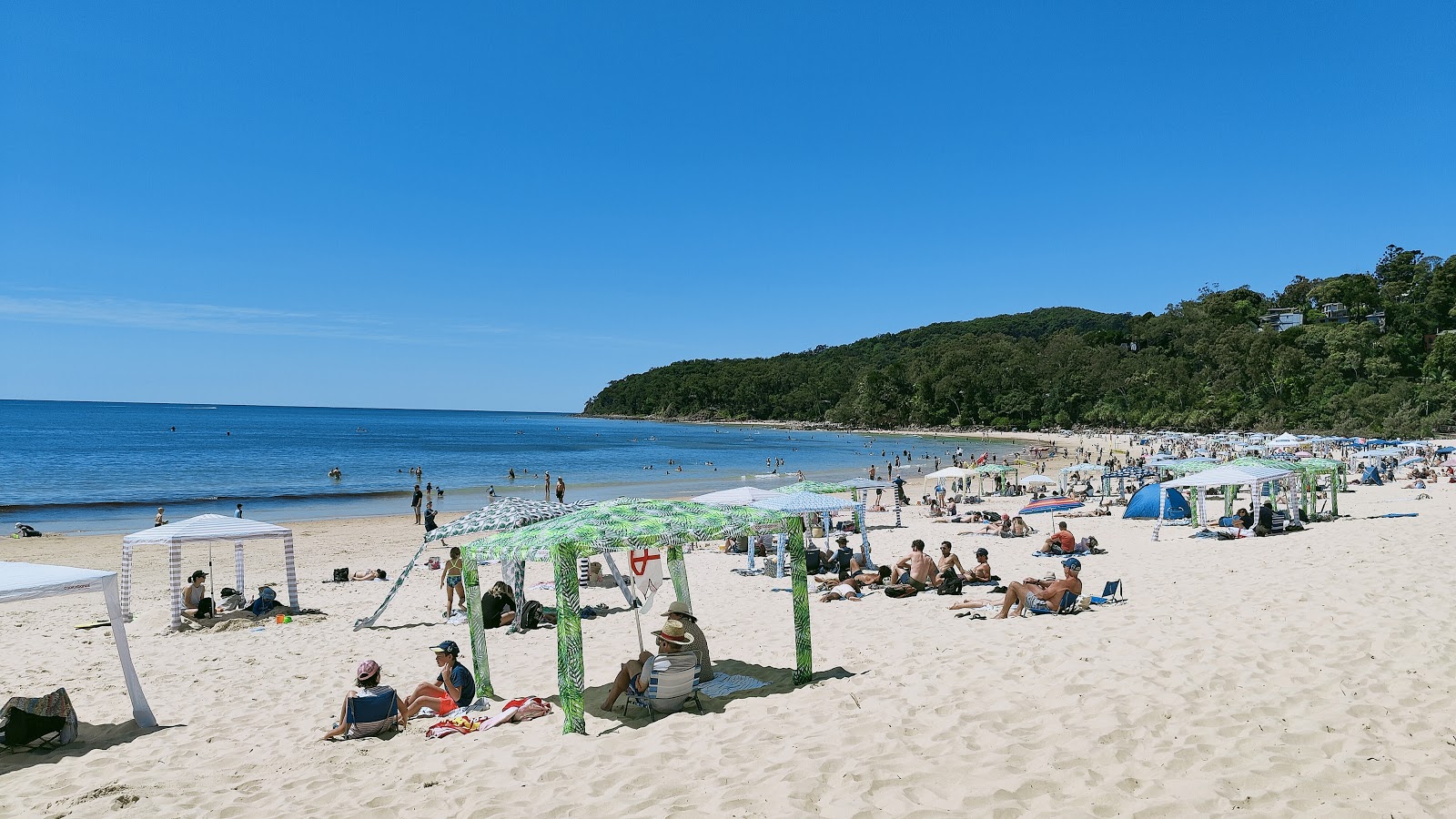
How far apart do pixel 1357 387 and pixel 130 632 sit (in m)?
82.2

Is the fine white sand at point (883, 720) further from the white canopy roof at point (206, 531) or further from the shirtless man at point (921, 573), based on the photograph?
the white canopy roof at point (206, 531)

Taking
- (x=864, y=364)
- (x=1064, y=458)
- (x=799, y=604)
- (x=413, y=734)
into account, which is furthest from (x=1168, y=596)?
(x=864, y=364)

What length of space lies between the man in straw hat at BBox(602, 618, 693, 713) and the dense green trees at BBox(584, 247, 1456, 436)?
222 ft

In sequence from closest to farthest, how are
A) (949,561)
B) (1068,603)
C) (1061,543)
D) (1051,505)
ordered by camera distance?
1. (1068,603)
2. (949,561)
3. (1061,543)
4. (1051,505)

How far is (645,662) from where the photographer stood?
678 cm

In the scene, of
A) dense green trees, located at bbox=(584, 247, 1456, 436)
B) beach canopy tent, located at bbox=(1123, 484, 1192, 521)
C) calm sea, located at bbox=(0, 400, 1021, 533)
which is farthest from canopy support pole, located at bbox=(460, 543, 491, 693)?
dense green trees, located at bbox=(584, 247, 1456, 436)

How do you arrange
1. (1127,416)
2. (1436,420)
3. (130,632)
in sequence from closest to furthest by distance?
1. (130,632)
2. (1436,420)
3. (1127,416)

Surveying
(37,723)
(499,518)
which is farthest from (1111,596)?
(37,723)

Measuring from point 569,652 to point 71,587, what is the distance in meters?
4.17

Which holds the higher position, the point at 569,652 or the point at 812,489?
the point at 812,489

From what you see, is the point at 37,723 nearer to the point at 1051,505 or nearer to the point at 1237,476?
the point at 1237,476

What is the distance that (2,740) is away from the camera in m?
6.43

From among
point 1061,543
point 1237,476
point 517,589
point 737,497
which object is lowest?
point 1061,543

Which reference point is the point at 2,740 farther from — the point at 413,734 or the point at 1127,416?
the point at 1127,416
